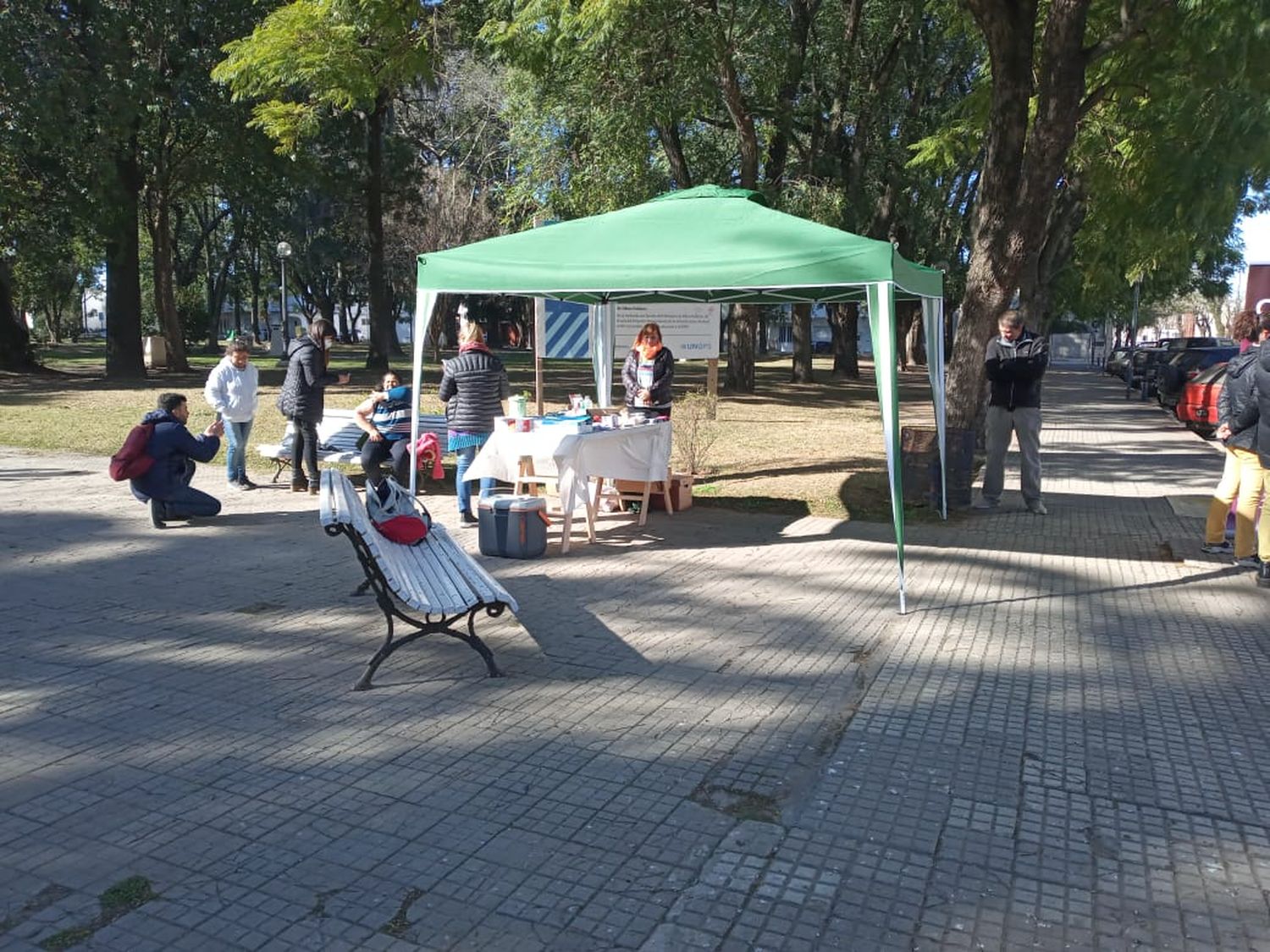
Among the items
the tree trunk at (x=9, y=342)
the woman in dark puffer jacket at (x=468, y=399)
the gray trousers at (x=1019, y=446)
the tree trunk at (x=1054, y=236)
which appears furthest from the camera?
the tree trunk at (x=9, y=342)

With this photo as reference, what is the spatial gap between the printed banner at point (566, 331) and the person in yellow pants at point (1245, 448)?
27.1 feet

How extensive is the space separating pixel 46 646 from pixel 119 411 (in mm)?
14768

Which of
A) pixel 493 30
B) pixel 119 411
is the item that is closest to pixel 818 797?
pixel 493 30

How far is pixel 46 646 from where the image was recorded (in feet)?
18.6

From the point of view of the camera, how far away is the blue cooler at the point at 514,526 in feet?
25.8

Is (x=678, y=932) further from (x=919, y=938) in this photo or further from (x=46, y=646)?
(x=46, y=646)

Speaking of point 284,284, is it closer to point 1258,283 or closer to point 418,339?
point 418,339

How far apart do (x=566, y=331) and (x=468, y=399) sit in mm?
5181

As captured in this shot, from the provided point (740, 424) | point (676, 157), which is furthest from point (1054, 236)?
point (740, 424)

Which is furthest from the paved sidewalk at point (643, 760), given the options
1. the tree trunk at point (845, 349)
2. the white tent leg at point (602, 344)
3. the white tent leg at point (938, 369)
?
the tree trunk at point (845, 349)

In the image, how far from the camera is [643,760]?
434cm

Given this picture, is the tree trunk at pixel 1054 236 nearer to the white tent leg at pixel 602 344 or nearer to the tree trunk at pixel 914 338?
the white tent leg at pixel 602 344

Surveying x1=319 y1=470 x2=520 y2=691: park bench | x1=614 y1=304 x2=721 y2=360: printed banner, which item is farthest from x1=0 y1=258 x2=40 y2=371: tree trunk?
x1=319 y1=470 x2=520 y2=691: park bench

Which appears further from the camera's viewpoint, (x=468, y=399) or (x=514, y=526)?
(x=468, y=399)
